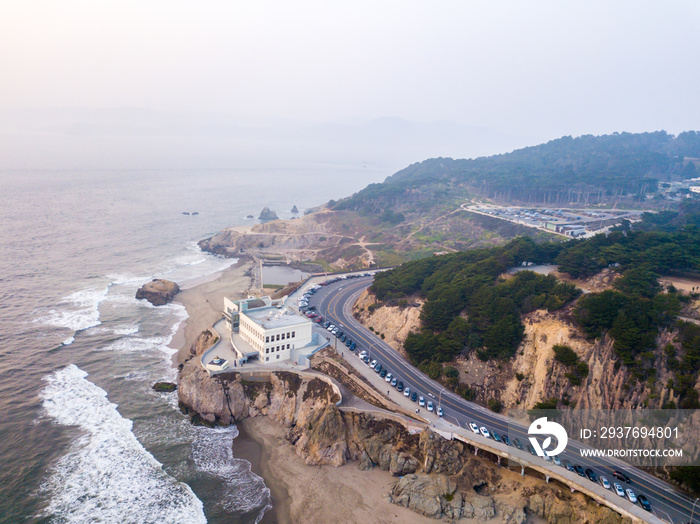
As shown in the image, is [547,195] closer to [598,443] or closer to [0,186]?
[598,443]

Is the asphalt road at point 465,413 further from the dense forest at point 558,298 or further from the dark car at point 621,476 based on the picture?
the dense forest at point 558,298

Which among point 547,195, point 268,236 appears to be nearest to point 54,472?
point 268,236

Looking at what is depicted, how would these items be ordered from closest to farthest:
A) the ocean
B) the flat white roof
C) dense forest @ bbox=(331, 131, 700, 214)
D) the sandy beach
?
the ocean → the flat white roof → the sandy beach → dense forest @ bbox=(331, 131, 700, 214)

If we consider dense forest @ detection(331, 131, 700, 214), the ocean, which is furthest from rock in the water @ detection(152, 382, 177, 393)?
dense forest @ detection(331, 131, 700, 214)

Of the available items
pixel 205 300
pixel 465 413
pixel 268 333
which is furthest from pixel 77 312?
pixel 465 413

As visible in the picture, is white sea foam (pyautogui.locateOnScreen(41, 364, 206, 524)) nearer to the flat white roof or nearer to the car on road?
the flat white roof

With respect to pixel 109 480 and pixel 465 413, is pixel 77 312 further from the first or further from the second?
pixel 465 413
